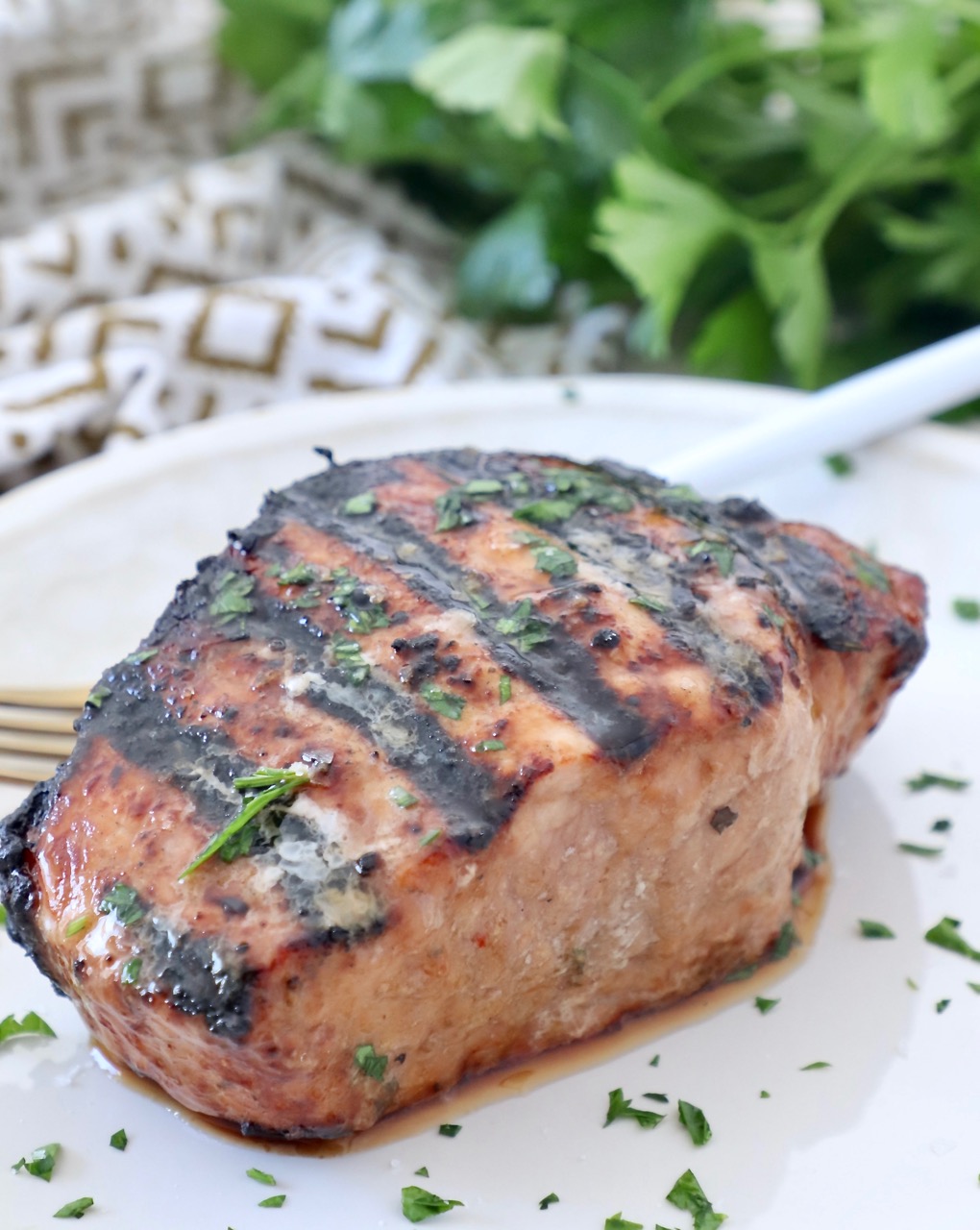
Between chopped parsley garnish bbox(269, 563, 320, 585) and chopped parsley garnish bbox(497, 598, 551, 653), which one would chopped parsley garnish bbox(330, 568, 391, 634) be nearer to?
chopped parsley garnish bbox(269, 563, 320, 585)

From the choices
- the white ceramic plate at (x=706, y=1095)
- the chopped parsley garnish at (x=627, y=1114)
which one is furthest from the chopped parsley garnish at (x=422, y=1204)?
the chopped parsley garnish at (x=627, y=1114)

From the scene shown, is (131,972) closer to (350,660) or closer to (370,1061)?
(370,1061)

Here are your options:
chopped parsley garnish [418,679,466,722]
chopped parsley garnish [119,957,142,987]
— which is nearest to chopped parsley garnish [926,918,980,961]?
chopped parsley garnish [418,679,466,722]

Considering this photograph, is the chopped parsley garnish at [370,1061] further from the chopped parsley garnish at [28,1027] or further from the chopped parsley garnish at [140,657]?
the chopped parsley garnish at [140,657]

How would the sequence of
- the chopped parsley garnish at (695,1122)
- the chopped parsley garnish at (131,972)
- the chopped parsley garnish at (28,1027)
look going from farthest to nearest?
1. the chopped parsley garnish at (28,1027)
2. the chopped parsley garnish at (695,1122)
3. the chopped parsley garnish at (131,972)

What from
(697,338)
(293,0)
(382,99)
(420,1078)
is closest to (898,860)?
(420,1078)

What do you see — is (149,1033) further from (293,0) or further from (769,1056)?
(293,0)
